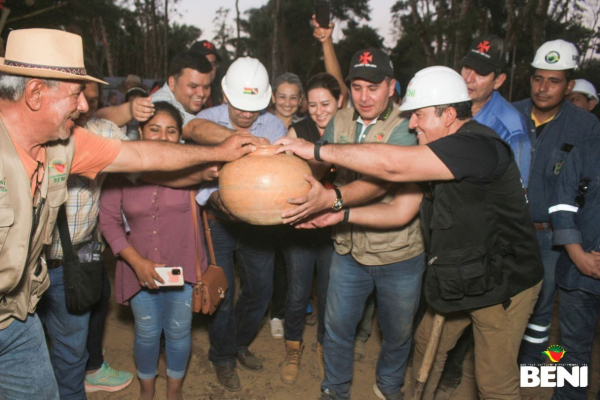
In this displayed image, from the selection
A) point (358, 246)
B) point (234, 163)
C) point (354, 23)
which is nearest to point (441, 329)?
point (358, 246)

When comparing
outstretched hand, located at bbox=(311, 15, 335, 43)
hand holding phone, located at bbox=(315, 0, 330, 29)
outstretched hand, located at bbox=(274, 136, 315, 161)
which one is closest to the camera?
outstretched hand, located at bbox=(274, 136, 315, 161)

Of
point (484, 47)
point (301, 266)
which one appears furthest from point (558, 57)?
point (301, 266)

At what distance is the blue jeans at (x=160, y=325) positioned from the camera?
3.49m

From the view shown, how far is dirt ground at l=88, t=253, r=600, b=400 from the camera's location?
4082 mm

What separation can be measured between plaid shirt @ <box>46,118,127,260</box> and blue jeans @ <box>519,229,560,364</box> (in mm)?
3865

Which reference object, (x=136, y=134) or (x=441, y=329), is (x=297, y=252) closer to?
(x=441, y=329)

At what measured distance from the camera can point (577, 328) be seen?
11.8 ft

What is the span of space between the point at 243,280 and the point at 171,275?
Result: 1.12 m

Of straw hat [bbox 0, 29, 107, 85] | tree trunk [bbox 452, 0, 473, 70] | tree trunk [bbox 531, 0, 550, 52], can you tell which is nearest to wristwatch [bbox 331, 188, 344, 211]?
straw hat [bbox 0, 29, 107, 85]

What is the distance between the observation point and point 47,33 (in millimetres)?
2416

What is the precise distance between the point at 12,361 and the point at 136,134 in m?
2.60

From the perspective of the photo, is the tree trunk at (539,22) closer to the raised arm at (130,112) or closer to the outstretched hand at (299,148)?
the outstretched hand at (299,148)

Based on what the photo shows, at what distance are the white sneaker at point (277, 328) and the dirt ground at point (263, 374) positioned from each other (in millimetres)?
62

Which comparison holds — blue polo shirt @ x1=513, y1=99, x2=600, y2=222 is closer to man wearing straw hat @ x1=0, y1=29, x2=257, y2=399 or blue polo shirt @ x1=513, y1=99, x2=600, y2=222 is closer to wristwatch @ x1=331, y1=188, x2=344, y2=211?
wristwatch @ x1=331, y1=188, x2=344, y2=211
